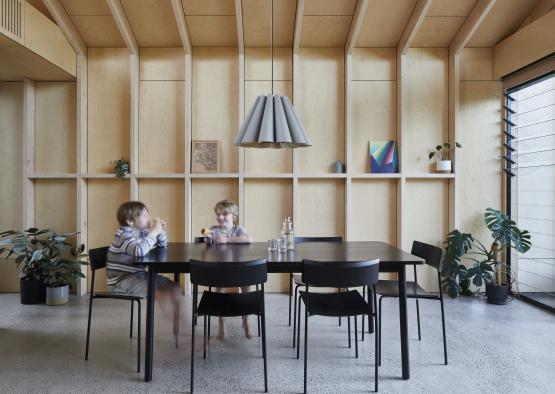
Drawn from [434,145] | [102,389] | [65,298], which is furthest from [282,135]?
[65,298]

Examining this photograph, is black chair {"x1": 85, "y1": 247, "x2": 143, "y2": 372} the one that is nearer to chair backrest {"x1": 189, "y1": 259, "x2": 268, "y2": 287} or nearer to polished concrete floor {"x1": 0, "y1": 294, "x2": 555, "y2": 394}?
polished concrete floor {"x1": 0, "y1": 294, "x2": 555, "y2": 394}

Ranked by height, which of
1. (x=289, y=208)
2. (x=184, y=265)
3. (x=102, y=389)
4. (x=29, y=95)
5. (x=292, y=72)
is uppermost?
(x=292, y=72)

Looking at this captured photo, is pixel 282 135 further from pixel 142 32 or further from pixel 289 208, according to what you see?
pixel 142 32

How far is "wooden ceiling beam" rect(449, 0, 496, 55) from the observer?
4137 millimetres

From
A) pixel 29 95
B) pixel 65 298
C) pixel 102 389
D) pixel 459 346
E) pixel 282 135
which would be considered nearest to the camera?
pixel 102 389

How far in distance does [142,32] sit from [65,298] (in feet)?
10.5

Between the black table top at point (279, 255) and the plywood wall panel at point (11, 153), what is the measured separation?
286 cm

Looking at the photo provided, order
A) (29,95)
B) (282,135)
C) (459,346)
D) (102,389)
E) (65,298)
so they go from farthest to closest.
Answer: (29,95)
(65,298)
(459,346)
(282,135)
(102,389)

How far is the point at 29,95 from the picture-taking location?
484 centimetres

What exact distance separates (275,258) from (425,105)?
10.6 ft

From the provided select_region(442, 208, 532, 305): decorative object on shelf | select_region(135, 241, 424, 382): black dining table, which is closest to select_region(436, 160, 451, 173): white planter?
select_region(442, 208, 532, 305): decorative object on shelf

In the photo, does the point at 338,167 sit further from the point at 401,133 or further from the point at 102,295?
the point at 102,295

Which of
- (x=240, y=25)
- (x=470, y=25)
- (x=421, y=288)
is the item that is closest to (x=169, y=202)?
(x=240, y=25)

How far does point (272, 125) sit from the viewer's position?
2736 mm
